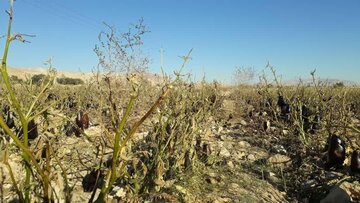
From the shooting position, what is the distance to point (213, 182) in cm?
353

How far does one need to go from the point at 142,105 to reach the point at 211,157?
3.69m

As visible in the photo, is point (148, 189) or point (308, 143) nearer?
point (148, 189)

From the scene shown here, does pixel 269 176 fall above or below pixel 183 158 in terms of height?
below

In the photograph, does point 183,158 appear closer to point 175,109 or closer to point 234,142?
point 175,109

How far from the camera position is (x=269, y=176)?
13.6ft

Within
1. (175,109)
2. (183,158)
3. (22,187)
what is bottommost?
(183,158)

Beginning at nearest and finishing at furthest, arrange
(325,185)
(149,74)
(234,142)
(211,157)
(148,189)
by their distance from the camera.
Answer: (148,189) < (325,185) < (211,157) < (234,142) < (149,74)

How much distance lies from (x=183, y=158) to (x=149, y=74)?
4652 millimetres

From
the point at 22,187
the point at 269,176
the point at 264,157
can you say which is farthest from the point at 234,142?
the point at 22,187

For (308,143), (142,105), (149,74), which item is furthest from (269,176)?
(149,74)

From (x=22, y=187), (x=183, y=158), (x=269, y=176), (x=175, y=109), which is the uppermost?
(x=175, y=109)

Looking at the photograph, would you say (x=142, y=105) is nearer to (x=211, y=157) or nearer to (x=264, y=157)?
(x=264, y=157)

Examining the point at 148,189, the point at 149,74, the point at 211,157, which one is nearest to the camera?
the point at 148,189

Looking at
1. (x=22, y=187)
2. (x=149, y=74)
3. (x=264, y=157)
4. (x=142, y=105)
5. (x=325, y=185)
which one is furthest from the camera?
(x=149, y=74)
